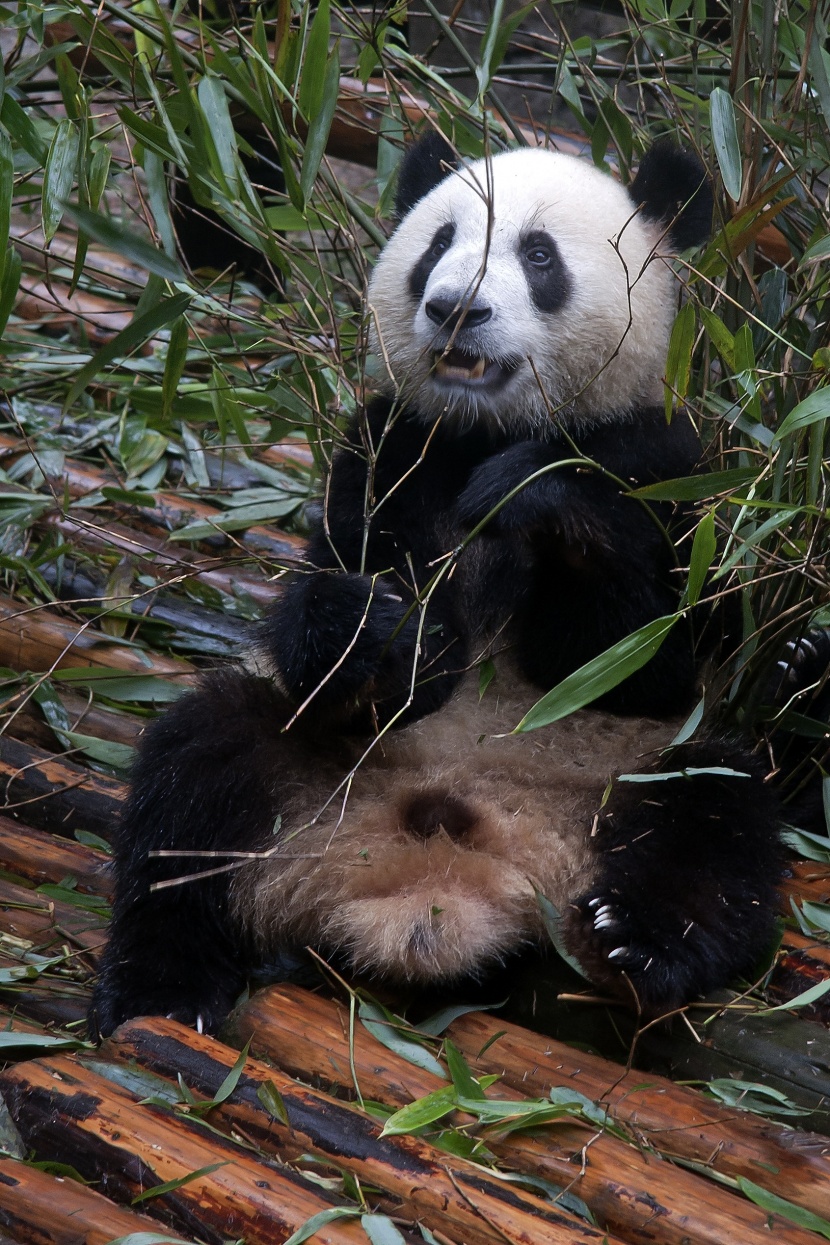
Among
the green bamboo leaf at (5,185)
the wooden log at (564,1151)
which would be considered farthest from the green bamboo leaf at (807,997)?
the green bamboo leaf at (5,185)

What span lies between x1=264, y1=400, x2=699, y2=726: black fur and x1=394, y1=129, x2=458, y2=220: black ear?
51 centimetres

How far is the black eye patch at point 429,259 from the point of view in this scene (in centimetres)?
250

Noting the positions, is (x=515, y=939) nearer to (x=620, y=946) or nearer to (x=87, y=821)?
(x=620, y=946)

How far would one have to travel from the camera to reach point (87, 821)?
2.60 metres

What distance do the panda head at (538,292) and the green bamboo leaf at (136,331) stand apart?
37 centimetres

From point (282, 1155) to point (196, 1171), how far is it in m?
0.15

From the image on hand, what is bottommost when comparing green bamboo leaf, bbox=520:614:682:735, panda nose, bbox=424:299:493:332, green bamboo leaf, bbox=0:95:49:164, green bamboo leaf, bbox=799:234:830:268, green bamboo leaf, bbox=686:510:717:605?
green bamboo leaf, bbox=520:614:682:735

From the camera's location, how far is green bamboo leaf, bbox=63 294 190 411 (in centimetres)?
213

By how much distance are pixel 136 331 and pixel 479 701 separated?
0.87m

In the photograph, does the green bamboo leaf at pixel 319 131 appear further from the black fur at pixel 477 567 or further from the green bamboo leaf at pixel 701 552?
the green bamboo leaf at pixel 701 552

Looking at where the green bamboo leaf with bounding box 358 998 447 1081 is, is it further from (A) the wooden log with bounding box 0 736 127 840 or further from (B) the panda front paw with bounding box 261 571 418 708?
(A) the wooden log with bounding box 0 736 127 840

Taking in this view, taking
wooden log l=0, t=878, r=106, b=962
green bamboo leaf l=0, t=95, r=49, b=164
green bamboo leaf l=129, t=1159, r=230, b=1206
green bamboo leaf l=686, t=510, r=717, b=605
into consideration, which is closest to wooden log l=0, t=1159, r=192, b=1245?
green bamboo leaf l=129, t=1159, r=230, b=1206

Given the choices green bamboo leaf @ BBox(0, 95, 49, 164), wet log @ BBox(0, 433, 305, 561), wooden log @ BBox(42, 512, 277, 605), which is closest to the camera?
green bamboo leaf @ BBox(0, 95, 49, 164)

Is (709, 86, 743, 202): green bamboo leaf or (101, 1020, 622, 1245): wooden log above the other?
(709, 86, 743, 202): green bamboo leaf
